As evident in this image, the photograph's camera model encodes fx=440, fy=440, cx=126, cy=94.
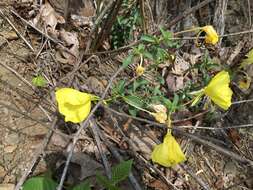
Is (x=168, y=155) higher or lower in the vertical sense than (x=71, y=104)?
lower

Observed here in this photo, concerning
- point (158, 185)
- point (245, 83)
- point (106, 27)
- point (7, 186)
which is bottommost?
point (158, 185)

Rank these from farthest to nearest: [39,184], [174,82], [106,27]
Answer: [174,82] < [106,27] < [39,184]

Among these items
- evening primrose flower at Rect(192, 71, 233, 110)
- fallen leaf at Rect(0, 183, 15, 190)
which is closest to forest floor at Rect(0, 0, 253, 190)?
fallen leaf at Rect(0, 183, 15, 190)

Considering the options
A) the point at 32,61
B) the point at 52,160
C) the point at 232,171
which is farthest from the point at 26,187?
the point at 232,171

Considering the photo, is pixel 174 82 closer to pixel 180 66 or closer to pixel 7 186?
pixel 180 66

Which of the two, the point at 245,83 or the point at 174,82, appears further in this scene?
the point at 174,82

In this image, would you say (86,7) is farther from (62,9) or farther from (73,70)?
(73,70)

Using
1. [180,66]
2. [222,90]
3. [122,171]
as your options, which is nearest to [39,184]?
[122,171]
